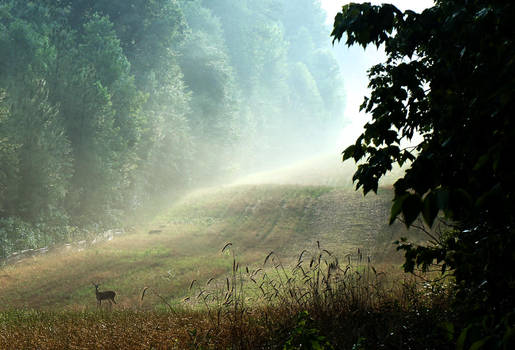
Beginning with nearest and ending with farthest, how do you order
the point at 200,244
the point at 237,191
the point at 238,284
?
the point at 238,284
the point at 200,244
the point at 237,191

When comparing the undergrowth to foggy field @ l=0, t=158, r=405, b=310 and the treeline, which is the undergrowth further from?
the treeline

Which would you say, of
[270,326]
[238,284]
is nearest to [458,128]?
[270,326]

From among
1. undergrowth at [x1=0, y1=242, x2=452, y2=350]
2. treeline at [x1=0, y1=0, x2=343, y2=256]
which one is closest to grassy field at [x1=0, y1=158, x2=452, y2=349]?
undergrowth at [x1=0, y1=242, x2=452, y2=350]

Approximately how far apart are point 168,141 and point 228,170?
9699 millimetres

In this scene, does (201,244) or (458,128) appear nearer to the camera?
(458,128)

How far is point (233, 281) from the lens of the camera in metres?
11.7

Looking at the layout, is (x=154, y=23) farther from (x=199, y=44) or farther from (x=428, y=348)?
(x=428, y=348)

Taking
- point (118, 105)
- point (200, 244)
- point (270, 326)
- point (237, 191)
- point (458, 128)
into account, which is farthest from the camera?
point (237, 191)

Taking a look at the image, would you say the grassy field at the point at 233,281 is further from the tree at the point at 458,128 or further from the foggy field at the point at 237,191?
the tree at the point at 458,128

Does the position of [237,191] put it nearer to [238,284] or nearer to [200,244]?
[200,244]

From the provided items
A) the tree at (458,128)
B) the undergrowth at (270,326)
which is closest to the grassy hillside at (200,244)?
the undergrowth at (270,326)

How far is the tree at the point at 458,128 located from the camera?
192 centimetres

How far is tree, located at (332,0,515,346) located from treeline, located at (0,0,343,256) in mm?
16840

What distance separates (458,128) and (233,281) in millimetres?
9951
